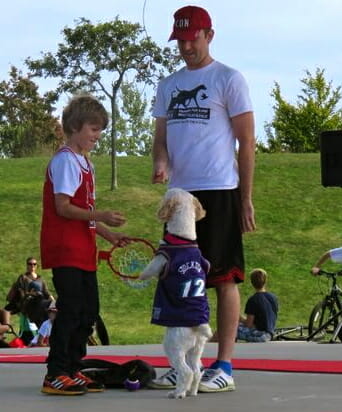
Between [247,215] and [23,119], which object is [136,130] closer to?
[23,119]

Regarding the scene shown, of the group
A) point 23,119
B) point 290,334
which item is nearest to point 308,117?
point 23,119

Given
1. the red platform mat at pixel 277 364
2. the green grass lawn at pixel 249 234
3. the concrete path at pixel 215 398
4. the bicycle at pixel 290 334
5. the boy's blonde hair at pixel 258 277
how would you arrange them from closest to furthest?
the concrete path at pixel 215 398 < the red platform mat at pixel 277 364 < the boy's blonde hair at pixel 258 277 < the bicycle at pixel 290 334 < the green grass lawn at pixel 249 234

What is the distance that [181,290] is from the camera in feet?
20.2

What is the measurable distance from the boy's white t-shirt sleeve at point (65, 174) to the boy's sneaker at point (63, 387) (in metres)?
1.02

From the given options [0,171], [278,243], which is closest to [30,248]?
[278,243]

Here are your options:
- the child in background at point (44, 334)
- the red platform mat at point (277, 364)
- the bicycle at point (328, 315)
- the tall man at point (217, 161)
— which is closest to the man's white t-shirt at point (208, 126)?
the tall man at point (217, 161)

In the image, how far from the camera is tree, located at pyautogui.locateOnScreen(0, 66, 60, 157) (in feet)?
208

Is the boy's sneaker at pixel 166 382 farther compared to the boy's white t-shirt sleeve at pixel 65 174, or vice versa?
the boy's sneaker at pixel 166 382

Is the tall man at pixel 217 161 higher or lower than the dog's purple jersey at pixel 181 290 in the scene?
higher

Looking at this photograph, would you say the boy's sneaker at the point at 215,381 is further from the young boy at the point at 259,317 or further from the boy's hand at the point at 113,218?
the young boy at the point at 259,317

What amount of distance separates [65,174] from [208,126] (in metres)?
0.85

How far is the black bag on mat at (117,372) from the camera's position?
21.8 ft

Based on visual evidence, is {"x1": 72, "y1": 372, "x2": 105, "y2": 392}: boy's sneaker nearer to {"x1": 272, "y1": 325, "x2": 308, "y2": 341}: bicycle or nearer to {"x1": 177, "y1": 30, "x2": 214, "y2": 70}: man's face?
{"x1": 177, "y1": 30, "x2": 214, "y2": 70}: man's face

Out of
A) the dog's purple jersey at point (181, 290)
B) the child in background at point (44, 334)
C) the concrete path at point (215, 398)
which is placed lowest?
the child in background at point (44, 334)
